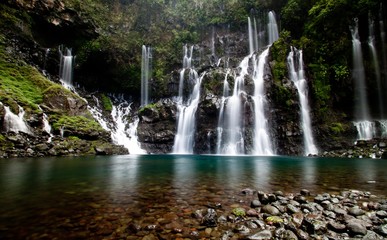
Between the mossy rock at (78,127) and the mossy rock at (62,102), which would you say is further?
the mossy rock at (62,102)

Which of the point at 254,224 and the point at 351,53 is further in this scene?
the point at 351,53

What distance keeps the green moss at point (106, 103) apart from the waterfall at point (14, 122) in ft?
54.4

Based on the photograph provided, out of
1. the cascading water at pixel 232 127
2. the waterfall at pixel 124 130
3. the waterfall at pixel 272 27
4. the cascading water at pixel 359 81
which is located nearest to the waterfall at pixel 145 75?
the waterfall at pixel 124 130

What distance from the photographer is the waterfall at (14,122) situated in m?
18.2

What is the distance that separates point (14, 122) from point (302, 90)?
98.1 feet

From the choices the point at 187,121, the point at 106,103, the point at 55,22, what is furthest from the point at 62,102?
the point at 55,22

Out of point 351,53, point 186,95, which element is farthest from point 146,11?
point 351,53

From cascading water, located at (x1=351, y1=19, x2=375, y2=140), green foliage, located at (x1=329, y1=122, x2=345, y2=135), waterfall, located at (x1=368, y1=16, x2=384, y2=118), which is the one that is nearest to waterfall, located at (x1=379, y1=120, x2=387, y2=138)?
cascading water, located at (x1=351, y1=19, x2=375, y2=140)

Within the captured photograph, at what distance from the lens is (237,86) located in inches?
1164

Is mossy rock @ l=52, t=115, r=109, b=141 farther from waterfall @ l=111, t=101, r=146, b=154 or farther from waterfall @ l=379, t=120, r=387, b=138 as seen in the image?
waterfall @ l=379, t=120, r=387, b=138

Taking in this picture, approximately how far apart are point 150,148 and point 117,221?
27.1 metres

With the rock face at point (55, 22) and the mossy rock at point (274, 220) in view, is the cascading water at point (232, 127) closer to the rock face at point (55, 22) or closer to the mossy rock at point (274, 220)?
the mossy rock at point (274, 220)

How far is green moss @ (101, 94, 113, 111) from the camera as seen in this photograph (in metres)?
36.4

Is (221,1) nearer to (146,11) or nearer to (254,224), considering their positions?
(146,11)
